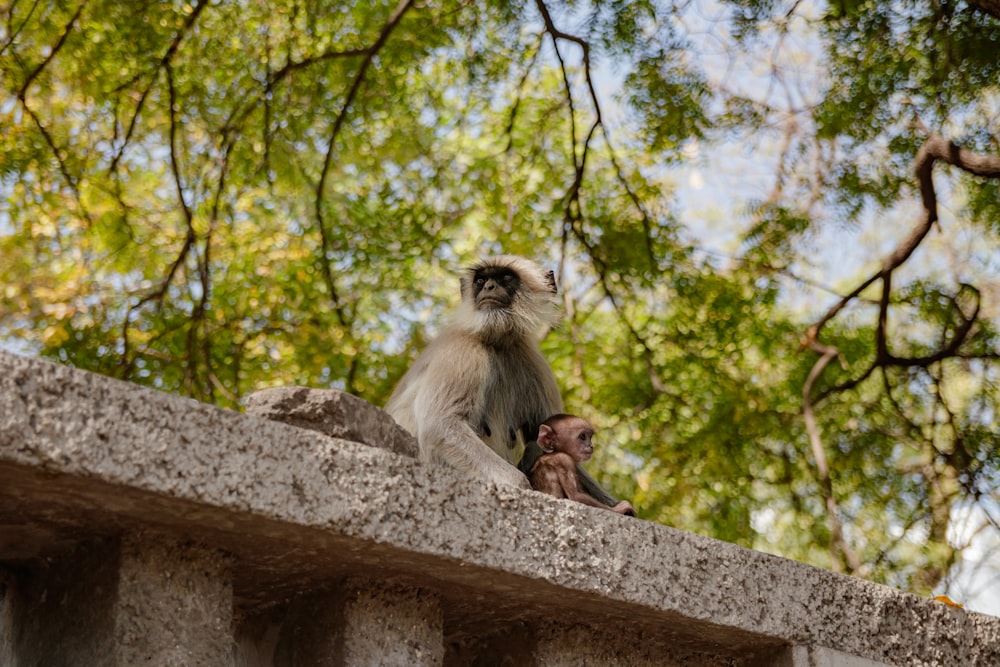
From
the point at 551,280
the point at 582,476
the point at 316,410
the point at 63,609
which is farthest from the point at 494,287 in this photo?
the point at 63,609

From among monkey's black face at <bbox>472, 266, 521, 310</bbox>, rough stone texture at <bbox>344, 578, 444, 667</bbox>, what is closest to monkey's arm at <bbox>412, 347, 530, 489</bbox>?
monkey's black face at <bbox>472, 266, 521, 310</bbox>

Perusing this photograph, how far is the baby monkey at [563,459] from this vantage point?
148 inches

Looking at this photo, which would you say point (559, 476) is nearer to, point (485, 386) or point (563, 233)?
point (485, 386)

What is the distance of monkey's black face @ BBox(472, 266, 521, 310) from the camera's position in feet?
15.6

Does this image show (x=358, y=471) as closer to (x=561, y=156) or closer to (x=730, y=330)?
(x=730, y=330)

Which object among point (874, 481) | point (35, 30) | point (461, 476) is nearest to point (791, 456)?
point (874, 481)

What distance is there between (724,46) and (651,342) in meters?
2.51

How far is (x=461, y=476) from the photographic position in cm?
258

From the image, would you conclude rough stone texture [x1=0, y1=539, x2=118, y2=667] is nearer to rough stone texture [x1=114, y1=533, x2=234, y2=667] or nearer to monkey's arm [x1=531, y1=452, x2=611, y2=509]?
rough stone texture [x1=114, y1=533, x2=234, y2=667]

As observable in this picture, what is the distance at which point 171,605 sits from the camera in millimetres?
2416

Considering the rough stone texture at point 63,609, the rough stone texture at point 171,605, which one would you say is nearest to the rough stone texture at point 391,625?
the rough stone texture at point 171,605

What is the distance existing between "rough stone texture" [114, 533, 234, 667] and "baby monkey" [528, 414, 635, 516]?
134cm

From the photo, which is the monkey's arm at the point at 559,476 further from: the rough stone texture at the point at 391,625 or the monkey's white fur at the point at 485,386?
the rough stone texture at the point at 391,625

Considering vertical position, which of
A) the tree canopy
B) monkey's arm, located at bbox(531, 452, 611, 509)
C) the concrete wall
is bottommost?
the concrete wall
